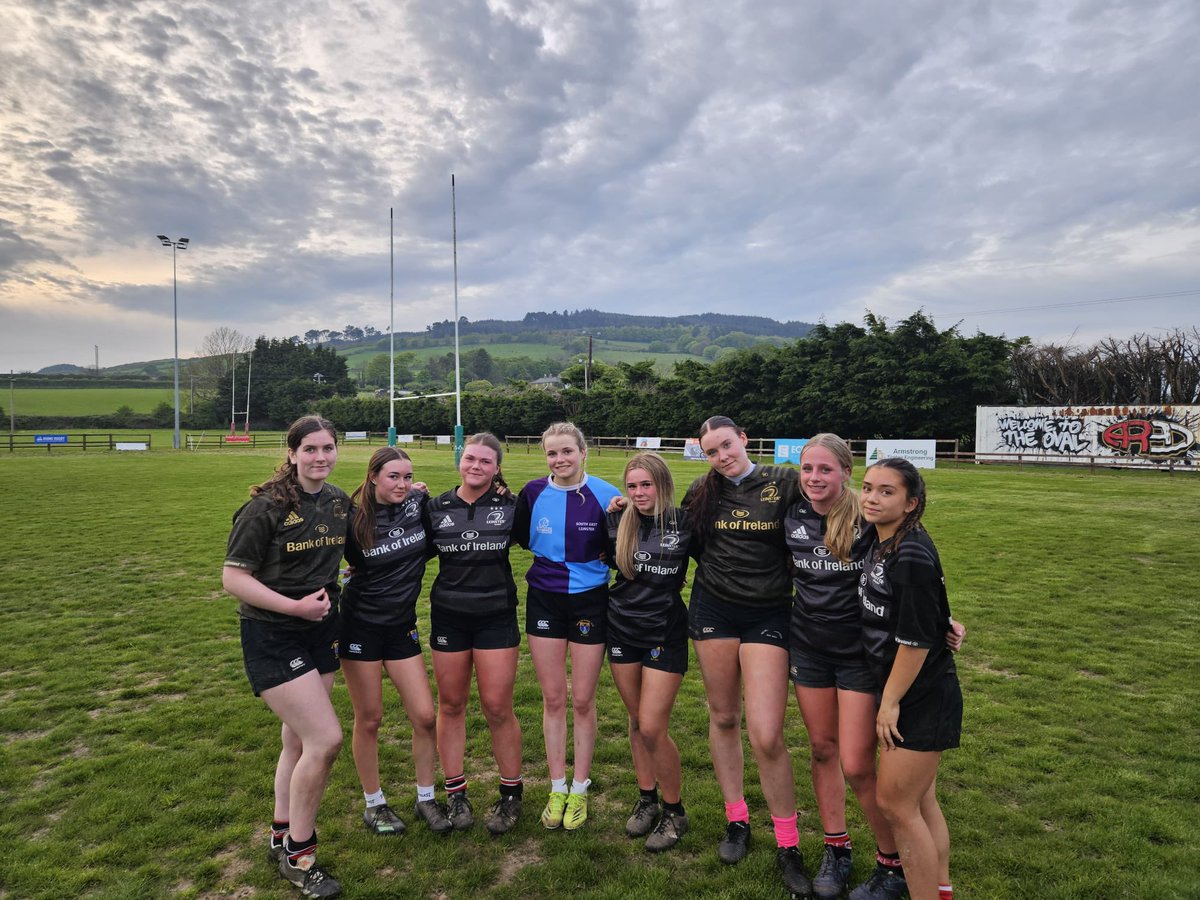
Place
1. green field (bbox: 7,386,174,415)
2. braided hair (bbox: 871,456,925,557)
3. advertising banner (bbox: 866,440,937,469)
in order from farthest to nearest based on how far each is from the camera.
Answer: green field (bbox: 7,386,174,415) < advertising banner (bbox: 866,440,937,469) < braided hair (bbox: 871,456,925,557)

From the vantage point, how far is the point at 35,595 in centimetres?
924

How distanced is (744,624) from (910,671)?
97cm

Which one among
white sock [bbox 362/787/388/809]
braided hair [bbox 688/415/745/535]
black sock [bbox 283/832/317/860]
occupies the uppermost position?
braided hair [bbox 688/415/745/535]

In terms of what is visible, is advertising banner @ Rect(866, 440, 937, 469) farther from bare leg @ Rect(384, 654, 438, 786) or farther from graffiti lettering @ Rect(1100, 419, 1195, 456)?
bare leg @ Rect(384, 654, 438, 786)

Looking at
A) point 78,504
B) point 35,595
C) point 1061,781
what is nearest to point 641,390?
point 78,504

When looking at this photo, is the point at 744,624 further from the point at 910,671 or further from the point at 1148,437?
the point at 1148,437

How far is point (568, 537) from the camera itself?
4.03 metres

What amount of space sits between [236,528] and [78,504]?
1921 cm

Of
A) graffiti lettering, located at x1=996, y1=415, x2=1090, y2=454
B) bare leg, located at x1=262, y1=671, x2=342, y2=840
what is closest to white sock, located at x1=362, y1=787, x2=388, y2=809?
bare leg, located at x1=262, y1=671, x2=342, y2=840

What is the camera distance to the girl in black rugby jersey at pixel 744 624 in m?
3.47

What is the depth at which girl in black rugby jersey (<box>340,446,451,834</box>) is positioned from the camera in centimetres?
389

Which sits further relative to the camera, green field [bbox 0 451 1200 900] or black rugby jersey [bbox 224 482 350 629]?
green field [bbox 0 451 1200 900]

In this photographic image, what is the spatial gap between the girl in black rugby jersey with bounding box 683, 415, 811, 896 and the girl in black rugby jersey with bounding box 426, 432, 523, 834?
46.3 inches

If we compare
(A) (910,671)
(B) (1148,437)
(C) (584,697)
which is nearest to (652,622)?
(C) (584,697)
